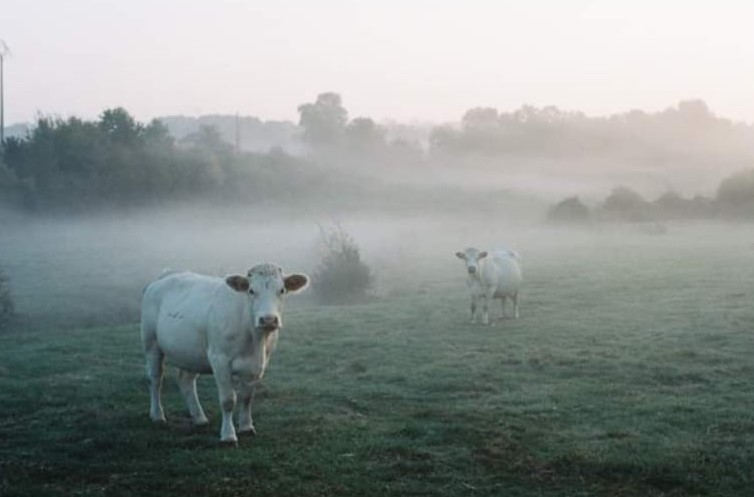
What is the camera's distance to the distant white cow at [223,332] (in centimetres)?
1129

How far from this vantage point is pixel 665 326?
872 inches

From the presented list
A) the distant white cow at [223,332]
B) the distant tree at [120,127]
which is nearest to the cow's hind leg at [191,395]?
the distant white cow at [223,332]

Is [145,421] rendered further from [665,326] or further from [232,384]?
[665,326]

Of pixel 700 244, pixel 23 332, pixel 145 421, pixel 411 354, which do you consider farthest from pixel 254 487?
pixel 700 244

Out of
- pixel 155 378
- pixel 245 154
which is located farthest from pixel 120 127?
pixel 155 378

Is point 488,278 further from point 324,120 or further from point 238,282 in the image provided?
point 324,120

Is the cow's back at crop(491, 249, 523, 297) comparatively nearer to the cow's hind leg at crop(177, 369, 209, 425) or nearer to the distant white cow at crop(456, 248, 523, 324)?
the distant white cow at crop(456, 248, 523, 324)

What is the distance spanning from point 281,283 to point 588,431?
437 cm

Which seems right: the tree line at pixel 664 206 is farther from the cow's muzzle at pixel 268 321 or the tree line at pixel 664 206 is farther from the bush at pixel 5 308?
the cow's muzzle at pixel 268 321

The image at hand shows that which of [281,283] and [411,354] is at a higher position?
[281,283]

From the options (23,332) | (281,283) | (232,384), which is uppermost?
(281,283)

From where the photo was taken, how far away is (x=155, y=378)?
1280cm

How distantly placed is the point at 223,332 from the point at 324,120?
94.9 m

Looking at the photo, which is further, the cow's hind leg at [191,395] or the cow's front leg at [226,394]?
the cow's hind leg at [191,395]
